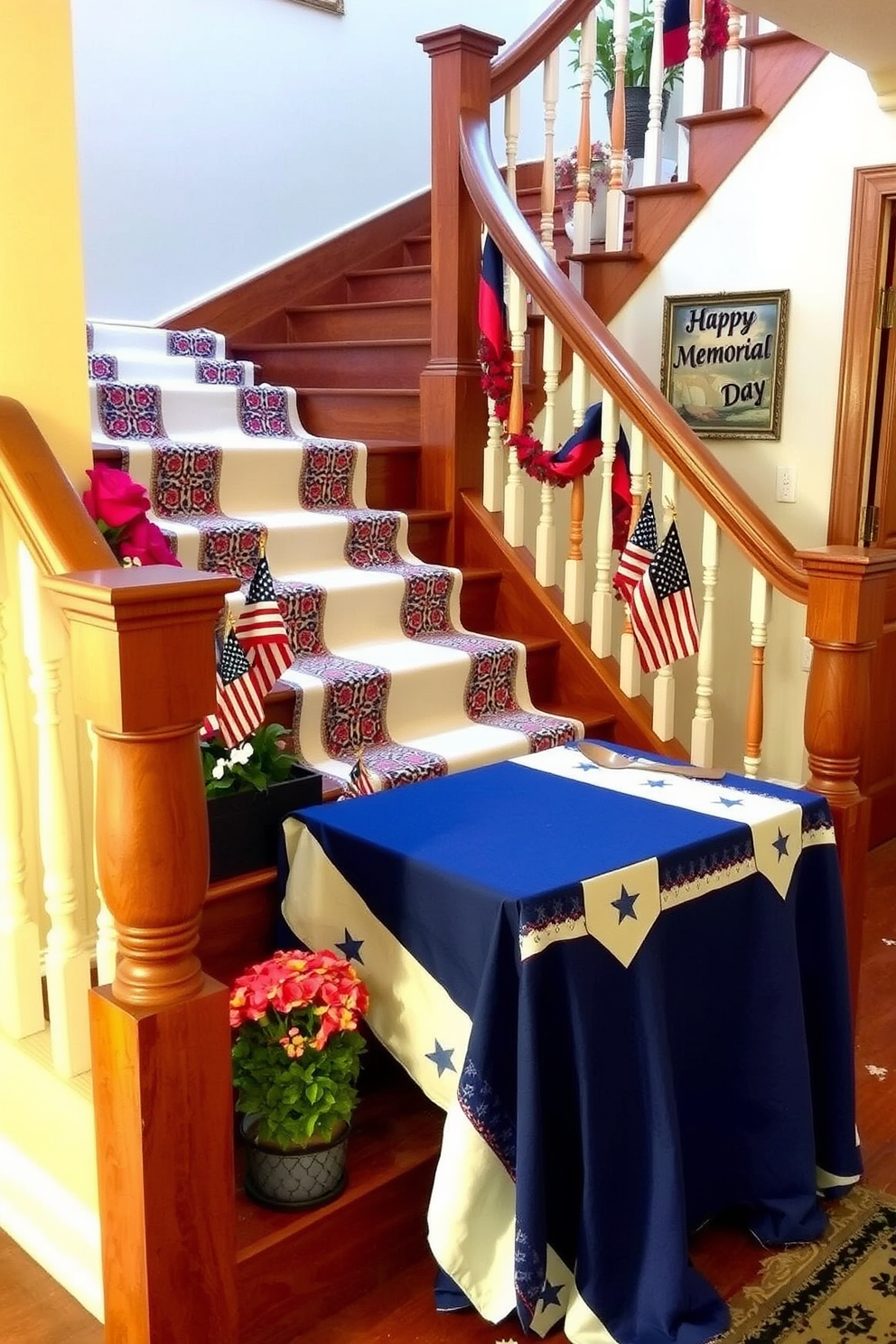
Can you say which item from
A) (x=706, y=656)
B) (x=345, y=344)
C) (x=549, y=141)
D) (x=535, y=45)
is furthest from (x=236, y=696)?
(x=549, y=141)

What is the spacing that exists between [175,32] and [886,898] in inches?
145

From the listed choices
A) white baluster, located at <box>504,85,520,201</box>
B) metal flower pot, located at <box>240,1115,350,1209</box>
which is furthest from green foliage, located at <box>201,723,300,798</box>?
white baluster, located at <box>504,85,520,201</box>

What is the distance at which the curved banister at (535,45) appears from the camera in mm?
3357

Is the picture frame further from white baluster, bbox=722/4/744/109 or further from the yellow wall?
the yellow wall

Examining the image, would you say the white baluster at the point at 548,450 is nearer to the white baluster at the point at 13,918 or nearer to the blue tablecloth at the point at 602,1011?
the blue tablecloth at the point at 602,1011

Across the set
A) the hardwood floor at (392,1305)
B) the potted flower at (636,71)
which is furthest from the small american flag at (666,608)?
the potted flower at (636,71)

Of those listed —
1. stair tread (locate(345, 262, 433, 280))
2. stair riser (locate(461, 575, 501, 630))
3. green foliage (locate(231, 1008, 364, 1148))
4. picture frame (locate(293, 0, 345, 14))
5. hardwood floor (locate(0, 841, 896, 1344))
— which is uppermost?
picture frame (locate(293, 0, 345, 14))

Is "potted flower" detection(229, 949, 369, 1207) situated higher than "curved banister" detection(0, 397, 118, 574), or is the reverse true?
"curved banister" detection(0, 397, 118, 574)

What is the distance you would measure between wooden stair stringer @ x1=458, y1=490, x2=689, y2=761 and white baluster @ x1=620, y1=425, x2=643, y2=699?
0.09ft

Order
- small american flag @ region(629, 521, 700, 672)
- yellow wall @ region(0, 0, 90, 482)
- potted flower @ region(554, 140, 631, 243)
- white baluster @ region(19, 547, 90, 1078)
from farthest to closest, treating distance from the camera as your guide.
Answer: potted flower @ region(554, 140, 631, 243), small american flag @ region(629, 521, 700, 672), yellow wall @ region(0, 0, 90, 482), white baluster @ region(19, 547, 90, 1078)

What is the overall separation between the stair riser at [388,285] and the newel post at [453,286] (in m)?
1.07

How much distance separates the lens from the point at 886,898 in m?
3.50

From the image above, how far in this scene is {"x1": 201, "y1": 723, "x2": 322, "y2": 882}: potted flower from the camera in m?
1.98

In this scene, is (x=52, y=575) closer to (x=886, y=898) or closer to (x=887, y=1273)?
(x=887, y=1273)
